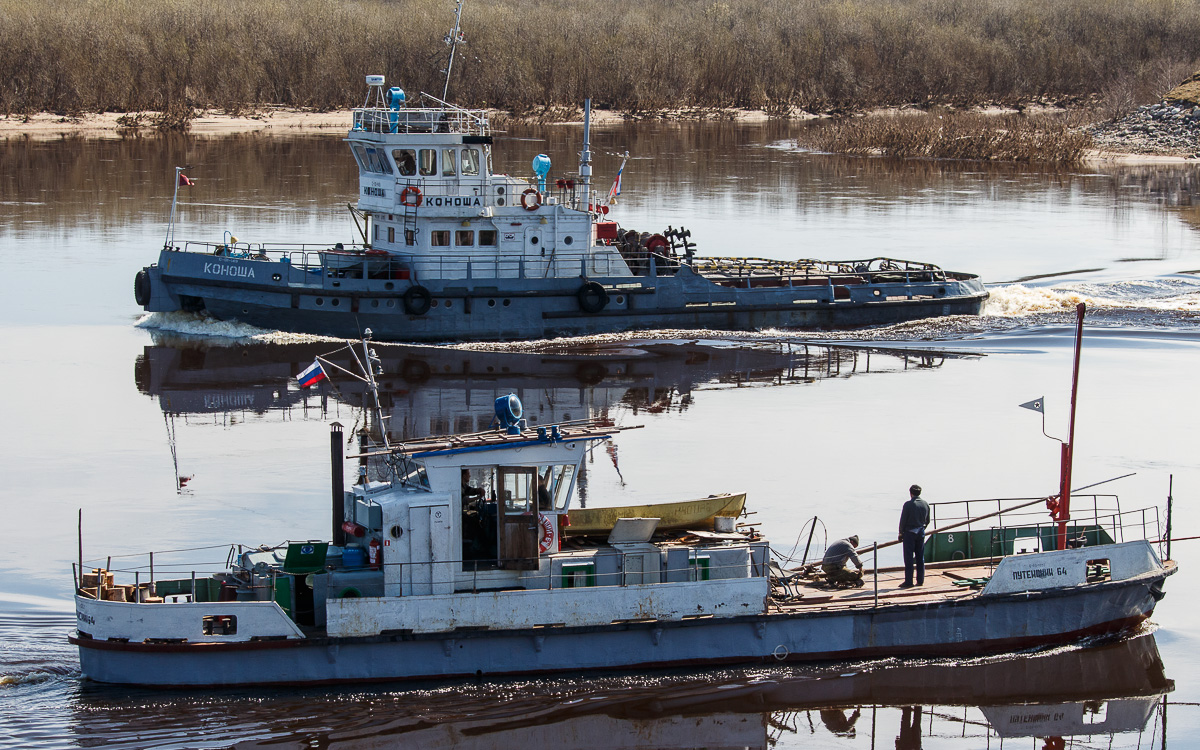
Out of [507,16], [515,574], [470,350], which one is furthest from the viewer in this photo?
[507,16]

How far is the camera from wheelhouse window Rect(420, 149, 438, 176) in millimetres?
31922

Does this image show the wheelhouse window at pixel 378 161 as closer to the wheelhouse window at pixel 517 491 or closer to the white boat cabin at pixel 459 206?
the white boat cabin at pixel 459 206

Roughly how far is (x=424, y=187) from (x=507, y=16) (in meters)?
63.0

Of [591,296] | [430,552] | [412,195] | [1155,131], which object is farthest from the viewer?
[1155,131]

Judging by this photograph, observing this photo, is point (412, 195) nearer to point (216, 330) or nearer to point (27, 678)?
point (216, 330)

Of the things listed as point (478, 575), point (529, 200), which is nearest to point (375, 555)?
point (478, 575)

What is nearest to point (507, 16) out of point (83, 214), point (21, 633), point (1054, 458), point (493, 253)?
point (83, 214)

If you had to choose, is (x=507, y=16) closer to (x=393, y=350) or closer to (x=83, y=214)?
(x=83, y=214)

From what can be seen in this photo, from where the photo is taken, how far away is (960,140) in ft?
236

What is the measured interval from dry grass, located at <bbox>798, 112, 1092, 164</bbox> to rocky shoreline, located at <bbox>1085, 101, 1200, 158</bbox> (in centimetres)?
242

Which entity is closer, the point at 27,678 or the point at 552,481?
the point at 27,678

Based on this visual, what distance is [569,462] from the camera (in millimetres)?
16094

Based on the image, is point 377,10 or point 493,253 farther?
point 377,10

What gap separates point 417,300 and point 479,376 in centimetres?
314
